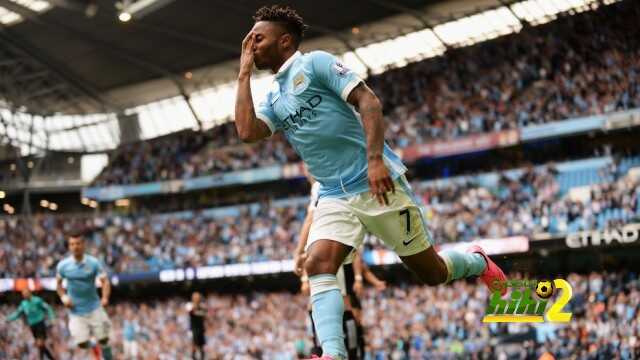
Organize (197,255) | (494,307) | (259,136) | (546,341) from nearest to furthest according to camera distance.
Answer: (259,136) → (494,307) → (546,341) → (197,255)

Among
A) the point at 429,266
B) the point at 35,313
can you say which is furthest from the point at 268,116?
the point at 35,313

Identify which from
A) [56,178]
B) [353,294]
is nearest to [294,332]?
[353,294]

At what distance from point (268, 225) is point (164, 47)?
31.6ft

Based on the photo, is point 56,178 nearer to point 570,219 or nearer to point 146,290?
point 146,290

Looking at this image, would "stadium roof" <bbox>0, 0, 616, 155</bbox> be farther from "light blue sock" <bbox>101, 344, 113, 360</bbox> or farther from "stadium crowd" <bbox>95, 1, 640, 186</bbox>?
"light blue sock" <bbox>101, 344, 113, 360</bbox>

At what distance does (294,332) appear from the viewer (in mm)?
27938

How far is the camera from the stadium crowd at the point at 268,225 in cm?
2594

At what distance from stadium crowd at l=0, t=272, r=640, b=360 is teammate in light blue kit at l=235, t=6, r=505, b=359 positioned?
9379mm

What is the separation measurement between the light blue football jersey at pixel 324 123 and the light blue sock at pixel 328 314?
619mm

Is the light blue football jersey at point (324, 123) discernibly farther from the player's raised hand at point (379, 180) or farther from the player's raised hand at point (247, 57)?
the player's raised hand at point (379, 180)

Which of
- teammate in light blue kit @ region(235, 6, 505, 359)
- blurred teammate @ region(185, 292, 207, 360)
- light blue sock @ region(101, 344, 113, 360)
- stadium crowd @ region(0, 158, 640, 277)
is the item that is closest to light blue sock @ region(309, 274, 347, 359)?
teammate in light blue kit @ region(235, 6, 505, 359)

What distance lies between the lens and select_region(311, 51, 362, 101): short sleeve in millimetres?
5129

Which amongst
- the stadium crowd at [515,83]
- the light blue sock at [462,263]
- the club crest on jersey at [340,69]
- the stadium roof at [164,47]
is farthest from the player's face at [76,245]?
the stadium crowd at [515,83]

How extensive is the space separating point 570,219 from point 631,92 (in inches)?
216
